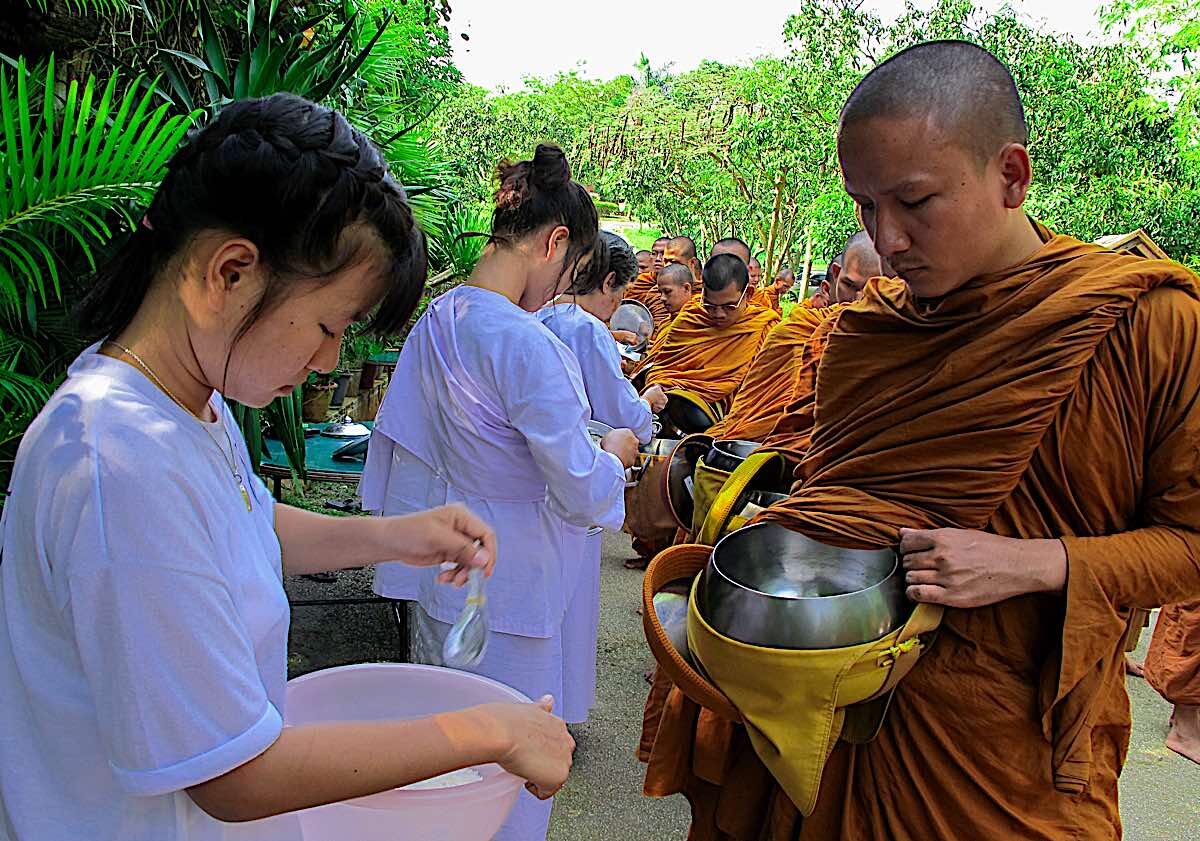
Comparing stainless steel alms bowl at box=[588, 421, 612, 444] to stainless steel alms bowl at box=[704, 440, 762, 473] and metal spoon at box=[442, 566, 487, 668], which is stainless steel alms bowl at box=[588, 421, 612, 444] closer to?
stainless steel alms bowl at box=[704, 440, 762, 473]

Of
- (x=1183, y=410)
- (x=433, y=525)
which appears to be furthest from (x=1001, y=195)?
(x=433, y=525)

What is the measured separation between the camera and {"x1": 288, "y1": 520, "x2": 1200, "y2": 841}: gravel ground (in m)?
3.31

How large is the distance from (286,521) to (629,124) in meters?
22.7

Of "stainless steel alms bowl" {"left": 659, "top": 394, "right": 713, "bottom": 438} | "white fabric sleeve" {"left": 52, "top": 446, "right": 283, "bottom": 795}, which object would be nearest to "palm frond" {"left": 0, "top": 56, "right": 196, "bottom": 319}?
"white fabric sleeve" {"left": 52, "top": 446, "right": 283, "bottom": 795}

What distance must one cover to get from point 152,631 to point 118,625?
0.10ft

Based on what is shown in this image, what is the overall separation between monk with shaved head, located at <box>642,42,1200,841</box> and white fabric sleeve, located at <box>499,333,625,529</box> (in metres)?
0.77

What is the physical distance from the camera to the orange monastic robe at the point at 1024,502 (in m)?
1.58

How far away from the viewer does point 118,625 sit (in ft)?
2.97

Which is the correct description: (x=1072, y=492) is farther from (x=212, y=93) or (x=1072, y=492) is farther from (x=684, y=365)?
(x=684, y=365)

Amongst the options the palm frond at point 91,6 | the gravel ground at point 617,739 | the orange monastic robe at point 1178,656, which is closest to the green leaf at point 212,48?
the palm frond at point 91,6

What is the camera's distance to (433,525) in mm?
1525

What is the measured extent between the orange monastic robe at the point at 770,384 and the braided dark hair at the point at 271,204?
8.01 ft

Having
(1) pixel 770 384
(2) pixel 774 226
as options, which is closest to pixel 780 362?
(1) pixel 770 384

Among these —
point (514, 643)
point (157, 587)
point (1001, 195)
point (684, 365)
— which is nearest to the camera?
point (157, 587)
